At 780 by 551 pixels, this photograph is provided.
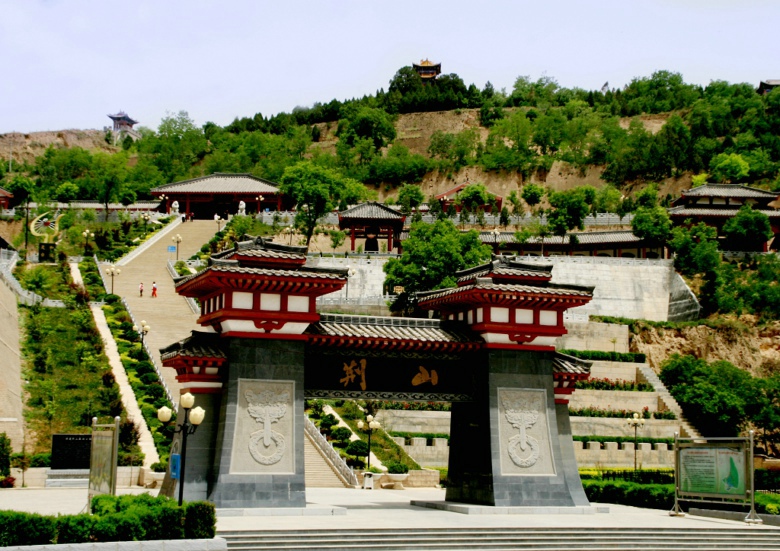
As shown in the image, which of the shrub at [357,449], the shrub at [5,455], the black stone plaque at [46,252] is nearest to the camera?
the shrub at [5,455]

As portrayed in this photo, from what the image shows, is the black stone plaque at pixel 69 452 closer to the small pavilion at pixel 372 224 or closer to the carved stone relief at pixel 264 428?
the carved stone relief at pixel 264 428

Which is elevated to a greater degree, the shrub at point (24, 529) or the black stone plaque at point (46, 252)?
the black stone plaque at point (46, 252)

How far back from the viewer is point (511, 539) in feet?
63.9

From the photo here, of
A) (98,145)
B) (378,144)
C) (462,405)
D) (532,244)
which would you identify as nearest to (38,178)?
(98,145)

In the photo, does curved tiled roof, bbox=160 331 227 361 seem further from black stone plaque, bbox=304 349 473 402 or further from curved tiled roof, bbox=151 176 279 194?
curved tiled roof, bbox=151 176 279 194

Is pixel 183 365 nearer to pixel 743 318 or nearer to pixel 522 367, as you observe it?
pixel 522 367

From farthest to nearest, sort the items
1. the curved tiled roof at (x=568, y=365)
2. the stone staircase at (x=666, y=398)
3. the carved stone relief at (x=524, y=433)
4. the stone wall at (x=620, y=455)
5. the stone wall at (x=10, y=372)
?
1. the stone staircase at (x=666, y=398)
2. the stone wall at (x=620, y=455)
3. the stone wall at (x=10, y=372)
4. the curved tiled roof at (x=568, y=365)
5. the carved stone relief at (x=524, y=433)

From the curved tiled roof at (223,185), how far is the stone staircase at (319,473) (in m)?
45.2

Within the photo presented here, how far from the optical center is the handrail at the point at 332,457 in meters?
33.2

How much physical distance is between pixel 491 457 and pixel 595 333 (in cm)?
2942

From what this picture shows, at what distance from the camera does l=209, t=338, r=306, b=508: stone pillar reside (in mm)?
21328

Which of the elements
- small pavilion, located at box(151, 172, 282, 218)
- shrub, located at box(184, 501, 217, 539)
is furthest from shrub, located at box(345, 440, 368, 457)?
small pavilion, located at box(151, 172, 282, 218)

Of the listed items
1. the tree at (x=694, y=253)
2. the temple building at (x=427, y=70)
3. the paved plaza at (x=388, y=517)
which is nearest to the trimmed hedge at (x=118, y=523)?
the paved plaza at (x=388, y=517)

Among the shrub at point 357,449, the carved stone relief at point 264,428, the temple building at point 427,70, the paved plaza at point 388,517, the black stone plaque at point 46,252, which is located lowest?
the shrub at point 357,449
